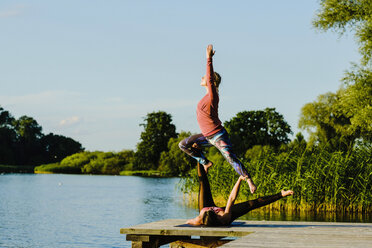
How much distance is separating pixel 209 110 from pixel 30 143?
4601 inches

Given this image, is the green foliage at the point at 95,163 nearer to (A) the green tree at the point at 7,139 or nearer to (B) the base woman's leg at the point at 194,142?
(A) the green tree at the point at 7,139

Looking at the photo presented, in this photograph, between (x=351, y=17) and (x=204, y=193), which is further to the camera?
(x=351, y=17)

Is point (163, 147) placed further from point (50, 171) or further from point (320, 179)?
point (320, 179)

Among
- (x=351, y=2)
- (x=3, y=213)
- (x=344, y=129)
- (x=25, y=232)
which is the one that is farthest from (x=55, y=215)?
(x=344, y=129)

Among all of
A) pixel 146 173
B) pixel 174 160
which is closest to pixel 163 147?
pixel 146 173

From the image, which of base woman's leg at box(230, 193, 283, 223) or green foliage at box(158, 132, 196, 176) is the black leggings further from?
green foliage at box(158, 132, 196, 176)

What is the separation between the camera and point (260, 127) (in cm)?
7775

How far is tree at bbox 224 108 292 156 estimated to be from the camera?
76.6 meters

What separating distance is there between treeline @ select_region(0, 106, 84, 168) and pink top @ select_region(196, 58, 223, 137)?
109105 mm

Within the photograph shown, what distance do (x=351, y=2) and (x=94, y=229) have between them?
15.2 meters

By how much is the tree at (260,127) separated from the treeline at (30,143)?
50352 mm

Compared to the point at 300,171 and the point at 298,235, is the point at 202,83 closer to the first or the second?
the point at 298,235

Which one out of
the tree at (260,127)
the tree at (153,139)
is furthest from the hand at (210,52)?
the tree at (153,139)

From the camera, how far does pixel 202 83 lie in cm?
829
